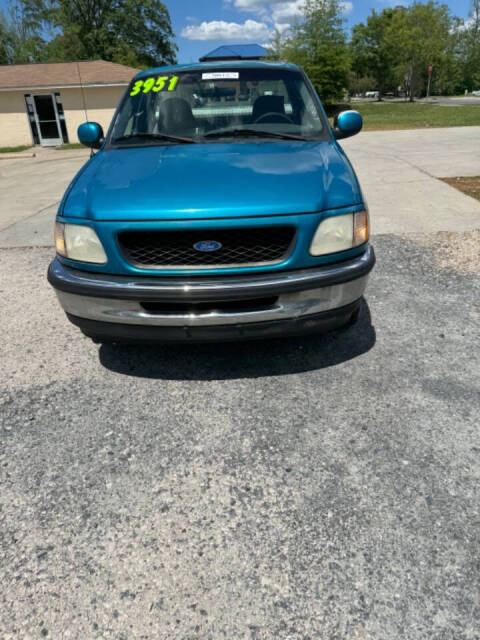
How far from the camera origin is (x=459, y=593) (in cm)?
164

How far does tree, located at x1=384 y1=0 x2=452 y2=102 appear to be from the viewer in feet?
196

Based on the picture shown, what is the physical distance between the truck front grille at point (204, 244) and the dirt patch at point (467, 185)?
237 inches

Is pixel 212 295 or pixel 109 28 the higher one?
pixel 109 28

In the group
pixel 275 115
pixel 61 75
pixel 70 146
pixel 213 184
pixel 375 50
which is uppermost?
pixel 375 50

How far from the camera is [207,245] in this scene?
2.41 m

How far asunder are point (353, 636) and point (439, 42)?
7644 centimetres

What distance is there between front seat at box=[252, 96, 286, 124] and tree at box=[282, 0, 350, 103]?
1366 inches

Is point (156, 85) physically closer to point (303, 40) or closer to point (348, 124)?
point (348, 124)

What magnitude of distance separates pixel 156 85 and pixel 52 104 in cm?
2129

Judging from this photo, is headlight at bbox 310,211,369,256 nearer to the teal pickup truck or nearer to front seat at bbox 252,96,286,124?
the teal pickup truck

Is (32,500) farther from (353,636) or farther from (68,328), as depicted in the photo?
(68,328)

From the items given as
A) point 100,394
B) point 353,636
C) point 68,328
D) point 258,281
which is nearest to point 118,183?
point 258,281

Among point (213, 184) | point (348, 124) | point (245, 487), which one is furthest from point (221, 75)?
point (245, 487)

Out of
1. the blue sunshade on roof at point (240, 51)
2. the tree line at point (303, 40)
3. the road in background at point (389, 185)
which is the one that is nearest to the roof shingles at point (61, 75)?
the blue sunshade on roof at point (240, 51)
